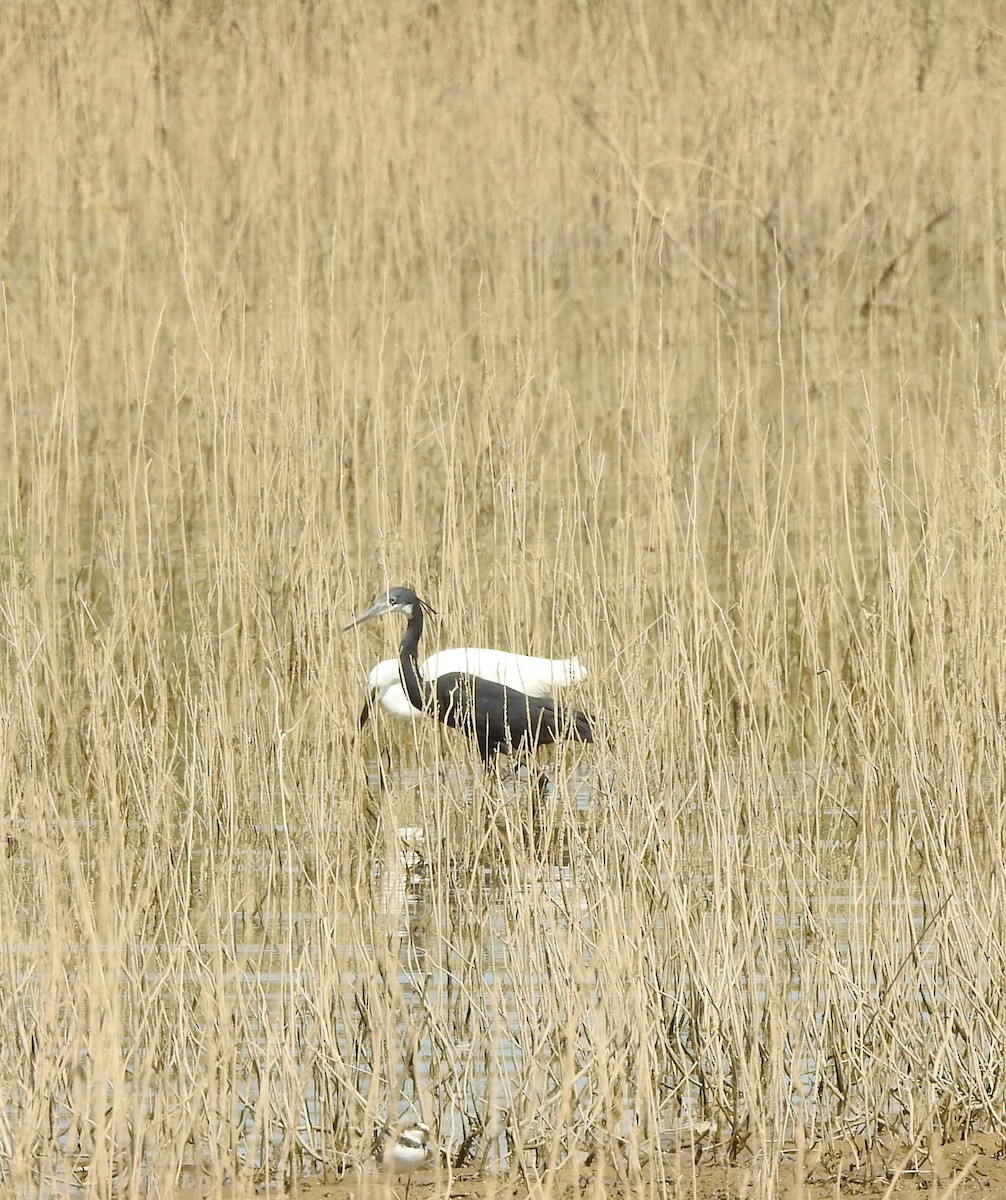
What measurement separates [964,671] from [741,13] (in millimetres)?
7468

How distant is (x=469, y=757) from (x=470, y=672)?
0.24 meters

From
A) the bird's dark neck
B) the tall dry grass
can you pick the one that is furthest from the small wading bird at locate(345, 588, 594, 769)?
the tall dry grass

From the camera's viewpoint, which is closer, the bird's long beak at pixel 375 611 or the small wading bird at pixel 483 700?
the bird's long beak at pixel 375 611

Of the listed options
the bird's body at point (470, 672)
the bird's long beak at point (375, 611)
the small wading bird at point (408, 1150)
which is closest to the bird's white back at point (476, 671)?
the bird's body at point (470, 672)

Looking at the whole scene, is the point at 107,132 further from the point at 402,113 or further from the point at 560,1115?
the point at 560,1115

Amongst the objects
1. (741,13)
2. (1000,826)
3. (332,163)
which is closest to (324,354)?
(332,163)

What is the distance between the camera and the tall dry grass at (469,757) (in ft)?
10.0

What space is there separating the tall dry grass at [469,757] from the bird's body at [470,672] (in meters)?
0.09

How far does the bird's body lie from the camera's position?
4.79 m

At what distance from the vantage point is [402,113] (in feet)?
32.7

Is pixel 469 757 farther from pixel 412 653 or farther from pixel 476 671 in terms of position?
pixel 412 653

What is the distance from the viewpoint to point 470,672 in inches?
180

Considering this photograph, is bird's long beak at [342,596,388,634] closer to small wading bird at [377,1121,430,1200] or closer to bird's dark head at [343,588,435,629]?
bird's dark head at [343,588,435,629]

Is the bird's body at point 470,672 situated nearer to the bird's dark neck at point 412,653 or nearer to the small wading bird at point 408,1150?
the bird's dark neck at point 412,653
